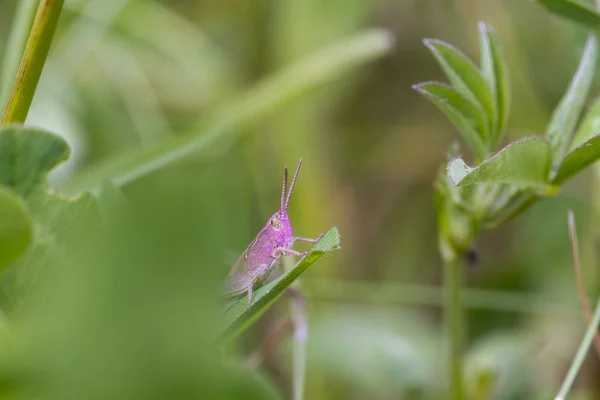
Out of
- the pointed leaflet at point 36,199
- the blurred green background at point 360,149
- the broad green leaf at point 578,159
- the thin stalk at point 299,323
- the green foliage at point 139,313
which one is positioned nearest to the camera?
the green foliage at point 139,313

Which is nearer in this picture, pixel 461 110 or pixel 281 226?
pixel 461 110

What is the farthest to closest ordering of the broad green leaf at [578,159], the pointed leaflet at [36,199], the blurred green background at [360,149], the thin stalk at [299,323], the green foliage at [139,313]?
the blurred green background at [360,149] < the thin stalk at [299,323] < the broad green leaf at [578,159] < the pointed leaflet at [36,199] < the green foliage at [139,313]

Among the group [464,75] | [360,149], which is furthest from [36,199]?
[360,149]

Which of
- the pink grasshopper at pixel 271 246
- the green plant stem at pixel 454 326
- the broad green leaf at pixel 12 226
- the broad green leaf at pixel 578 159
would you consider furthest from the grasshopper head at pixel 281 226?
the broad green leaf at pixel 12 226

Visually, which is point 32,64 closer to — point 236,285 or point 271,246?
point 236,285

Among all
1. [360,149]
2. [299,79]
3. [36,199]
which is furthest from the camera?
[360,149]

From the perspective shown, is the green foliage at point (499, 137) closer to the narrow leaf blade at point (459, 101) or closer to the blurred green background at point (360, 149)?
the narrow leaf blade at point (459, 101)
